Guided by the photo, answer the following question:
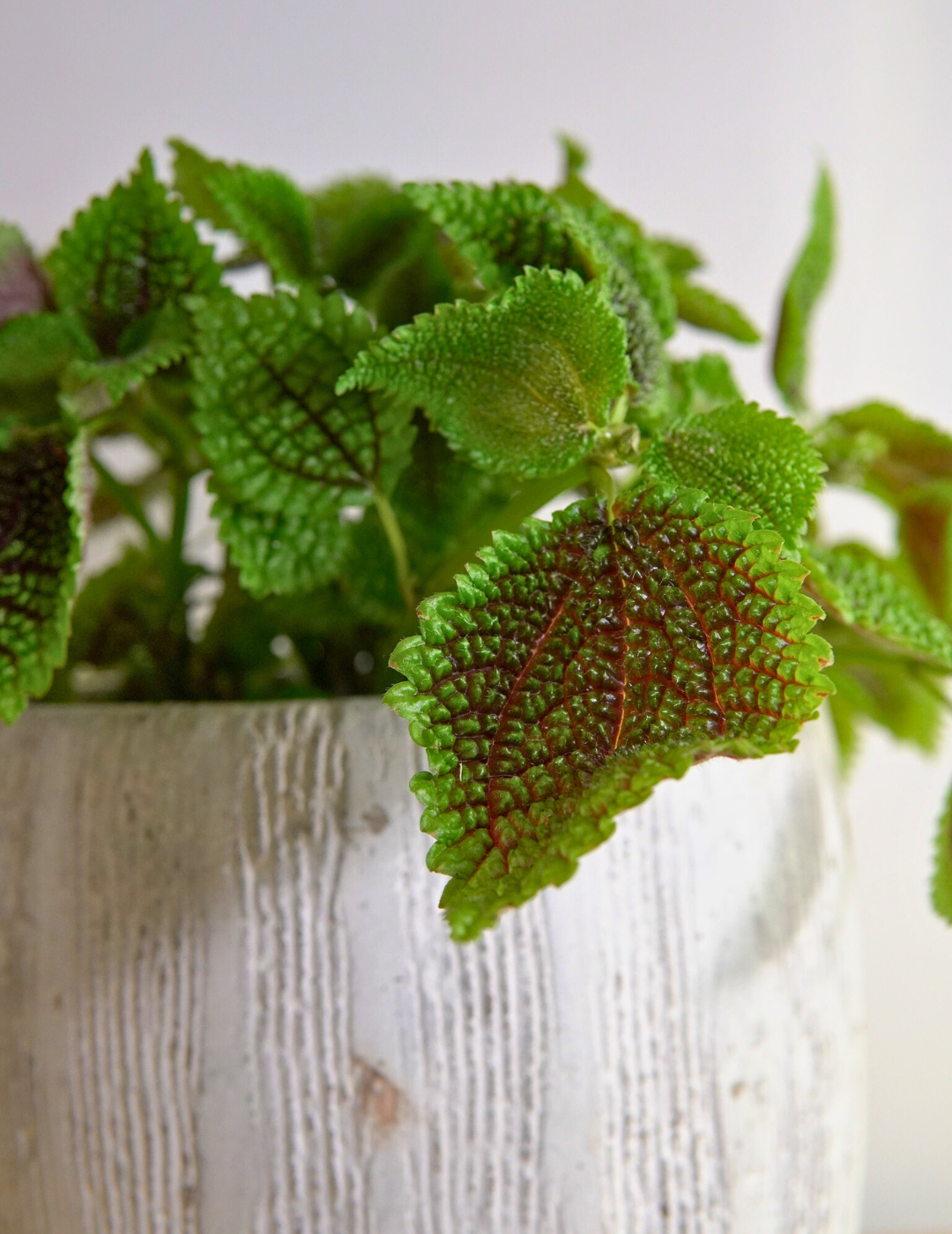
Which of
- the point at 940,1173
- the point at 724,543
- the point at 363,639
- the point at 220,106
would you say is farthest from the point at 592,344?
the point at 940,1173

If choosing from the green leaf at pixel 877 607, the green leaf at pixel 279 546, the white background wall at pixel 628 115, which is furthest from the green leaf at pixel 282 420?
the white background wall at pixel 628 115

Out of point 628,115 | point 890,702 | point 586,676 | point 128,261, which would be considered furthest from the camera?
point 628,115

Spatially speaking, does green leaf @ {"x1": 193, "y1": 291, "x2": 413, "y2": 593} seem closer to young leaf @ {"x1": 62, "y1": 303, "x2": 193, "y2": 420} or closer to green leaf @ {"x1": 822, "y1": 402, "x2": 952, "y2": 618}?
young leaf @ {"x1": 62, "y1": 303, "x2": 193, "y2": 420}

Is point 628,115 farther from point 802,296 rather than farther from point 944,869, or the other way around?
point 944,869

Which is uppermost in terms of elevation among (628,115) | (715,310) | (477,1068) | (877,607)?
(628,115)

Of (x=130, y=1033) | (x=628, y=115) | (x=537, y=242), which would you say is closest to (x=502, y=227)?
(x=537, y=242)

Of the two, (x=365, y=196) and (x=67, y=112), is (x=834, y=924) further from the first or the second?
(x=67, y=112)

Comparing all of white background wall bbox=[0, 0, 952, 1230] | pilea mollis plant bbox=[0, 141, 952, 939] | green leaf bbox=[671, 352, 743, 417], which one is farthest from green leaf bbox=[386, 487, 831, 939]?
white background wall bbox=[0, 0, 952, 1230]

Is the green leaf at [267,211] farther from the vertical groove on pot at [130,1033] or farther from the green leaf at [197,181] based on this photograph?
the vertical groove on pot at [130,1033]
